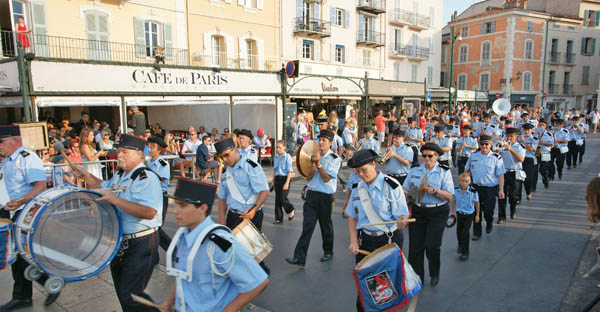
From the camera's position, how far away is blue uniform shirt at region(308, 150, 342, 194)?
598cm

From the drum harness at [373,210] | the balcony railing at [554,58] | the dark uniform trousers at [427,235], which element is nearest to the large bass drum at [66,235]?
the drum harness at [373,210]

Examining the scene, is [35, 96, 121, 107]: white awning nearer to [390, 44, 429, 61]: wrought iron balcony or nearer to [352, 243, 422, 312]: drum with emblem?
[352, 243, 422, 312]: drum with emblem

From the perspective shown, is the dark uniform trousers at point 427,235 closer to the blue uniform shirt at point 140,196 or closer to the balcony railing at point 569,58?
the blue uniform shirt at point 140,196

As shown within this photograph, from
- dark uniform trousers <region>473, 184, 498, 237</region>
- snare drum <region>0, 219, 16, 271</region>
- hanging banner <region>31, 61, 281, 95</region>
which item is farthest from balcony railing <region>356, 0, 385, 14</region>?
snare drum <region>0, 219, 16, 271</region>

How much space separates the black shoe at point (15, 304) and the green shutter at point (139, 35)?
599 inches

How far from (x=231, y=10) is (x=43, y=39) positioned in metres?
9.21

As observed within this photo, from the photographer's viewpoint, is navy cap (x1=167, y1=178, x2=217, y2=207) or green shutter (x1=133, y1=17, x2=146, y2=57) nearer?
navy cap (x1=167, y1=178, x2=217, y2=207)

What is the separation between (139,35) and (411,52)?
2356 cm

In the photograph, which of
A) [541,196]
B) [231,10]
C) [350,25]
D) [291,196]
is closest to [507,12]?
[350,25]

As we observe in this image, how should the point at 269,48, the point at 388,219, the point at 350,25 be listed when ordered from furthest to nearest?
1. the point at 350,25
2. the point at 269,48
3. the point at 388,219

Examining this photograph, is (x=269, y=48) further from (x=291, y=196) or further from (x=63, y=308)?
(x=63, y=308)

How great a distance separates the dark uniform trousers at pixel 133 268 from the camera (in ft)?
11.3

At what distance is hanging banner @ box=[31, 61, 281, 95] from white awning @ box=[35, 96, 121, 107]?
0.23 metres

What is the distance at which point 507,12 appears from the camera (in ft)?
128
